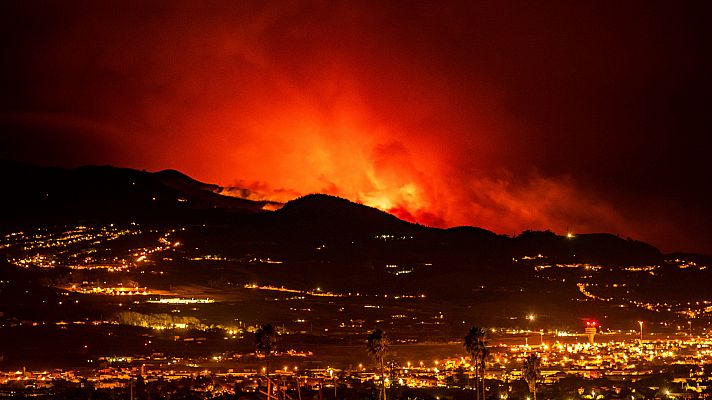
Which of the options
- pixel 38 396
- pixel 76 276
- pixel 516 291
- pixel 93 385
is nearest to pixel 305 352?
pixel 93 385

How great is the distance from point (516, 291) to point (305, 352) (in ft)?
263

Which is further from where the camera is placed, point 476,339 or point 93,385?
point 93,385

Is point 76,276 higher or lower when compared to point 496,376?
higher

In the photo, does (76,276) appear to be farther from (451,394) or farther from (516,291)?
(451,394)

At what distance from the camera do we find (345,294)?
185m

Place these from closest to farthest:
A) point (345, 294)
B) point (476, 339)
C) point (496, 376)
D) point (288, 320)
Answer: point (476, 339) → point (496, 376) → point (288, 320) → point (345, 294)

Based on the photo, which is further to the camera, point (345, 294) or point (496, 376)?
point (345, 294)

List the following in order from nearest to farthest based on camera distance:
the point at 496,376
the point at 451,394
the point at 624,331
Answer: the point at 451,394, the point at 496,376, the point at 624,331

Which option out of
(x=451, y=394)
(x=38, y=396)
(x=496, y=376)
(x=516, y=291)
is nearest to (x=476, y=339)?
(x=451, y=394)

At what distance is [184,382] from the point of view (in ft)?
298

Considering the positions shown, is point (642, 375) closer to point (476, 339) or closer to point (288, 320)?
point (476, 339)

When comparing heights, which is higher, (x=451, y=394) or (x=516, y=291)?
(x=516, y=291)

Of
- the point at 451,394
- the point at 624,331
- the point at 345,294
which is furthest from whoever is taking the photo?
the point at 345,294

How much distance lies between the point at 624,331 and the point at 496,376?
216ft
